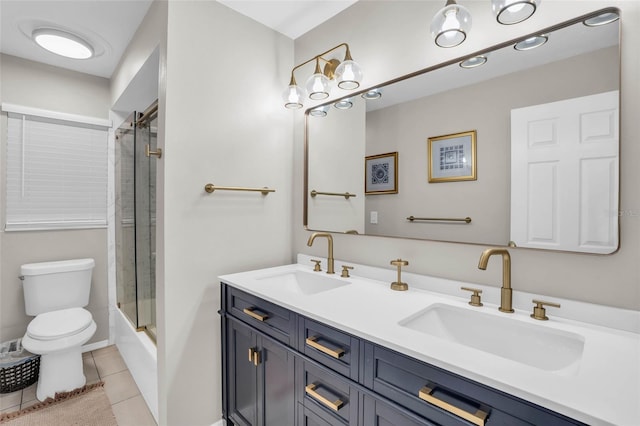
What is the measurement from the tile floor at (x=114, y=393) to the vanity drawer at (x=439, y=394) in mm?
1686

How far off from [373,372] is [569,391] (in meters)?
0.48

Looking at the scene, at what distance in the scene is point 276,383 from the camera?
1322 mm

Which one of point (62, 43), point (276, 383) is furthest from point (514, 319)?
point (62, 43)

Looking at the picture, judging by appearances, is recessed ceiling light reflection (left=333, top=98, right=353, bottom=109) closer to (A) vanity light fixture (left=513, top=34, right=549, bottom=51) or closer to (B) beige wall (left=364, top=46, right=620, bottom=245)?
(B) beige wall (left=364, top=46, right=620, bottom=245)

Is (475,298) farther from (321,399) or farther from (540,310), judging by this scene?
(321,399)

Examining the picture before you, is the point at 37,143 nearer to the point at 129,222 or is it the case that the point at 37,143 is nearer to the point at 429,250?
the point at 129,222

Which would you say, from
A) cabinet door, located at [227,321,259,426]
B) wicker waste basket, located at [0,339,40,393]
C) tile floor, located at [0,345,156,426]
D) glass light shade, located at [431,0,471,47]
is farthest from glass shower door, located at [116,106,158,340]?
glass light shade, located at [431,0,471,47]

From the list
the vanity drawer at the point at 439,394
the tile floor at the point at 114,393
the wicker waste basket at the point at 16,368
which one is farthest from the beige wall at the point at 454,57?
the wicker waste basket at the point at 16,368

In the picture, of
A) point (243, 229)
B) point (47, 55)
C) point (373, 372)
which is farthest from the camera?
point (47, 55)

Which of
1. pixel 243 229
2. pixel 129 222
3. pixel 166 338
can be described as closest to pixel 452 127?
pixel 243 229

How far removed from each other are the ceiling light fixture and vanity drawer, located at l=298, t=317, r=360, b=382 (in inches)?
99.7

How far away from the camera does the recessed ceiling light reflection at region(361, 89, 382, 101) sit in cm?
163

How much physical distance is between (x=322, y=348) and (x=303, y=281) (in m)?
0.77

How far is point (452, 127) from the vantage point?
53.1 inches
